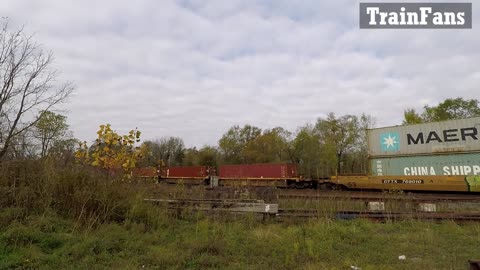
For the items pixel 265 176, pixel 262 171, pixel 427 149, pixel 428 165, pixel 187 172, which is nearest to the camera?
pixel 428 165

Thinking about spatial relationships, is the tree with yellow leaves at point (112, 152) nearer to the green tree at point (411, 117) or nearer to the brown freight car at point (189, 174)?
the brown freight car at point (189, 174)

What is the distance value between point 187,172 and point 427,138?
29073mm

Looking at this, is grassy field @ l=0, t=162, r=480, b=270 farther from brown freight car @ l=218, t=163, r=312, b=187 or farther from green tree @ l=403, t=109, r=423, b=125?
green tree @ l=403, t=109, r=423, b=125

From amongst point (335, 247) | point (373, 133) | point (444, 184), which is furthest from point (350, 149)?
point (335, 247)

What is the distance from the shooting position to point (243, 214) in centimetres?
974

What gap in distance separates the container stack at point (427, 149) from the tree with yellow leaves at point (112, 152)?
20.1 m

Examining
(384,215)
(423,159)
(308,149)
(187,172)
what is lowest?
(384,215)

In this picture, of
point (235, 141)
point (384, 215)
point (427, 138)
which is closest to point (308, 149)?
point (235, 141)

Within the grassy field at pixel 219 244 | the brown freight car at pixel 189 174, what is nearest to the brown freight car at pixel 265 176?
the brown freight car at pixel 189 174

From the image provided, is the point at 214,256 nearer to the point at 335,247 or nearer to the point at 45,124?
the point at 335,247

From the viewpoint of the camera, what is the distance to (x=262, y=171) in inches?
1485

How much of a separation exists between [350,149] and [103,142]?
61051mm

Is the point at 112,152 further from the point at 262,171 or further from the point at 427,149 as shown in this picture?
the point at 262,171

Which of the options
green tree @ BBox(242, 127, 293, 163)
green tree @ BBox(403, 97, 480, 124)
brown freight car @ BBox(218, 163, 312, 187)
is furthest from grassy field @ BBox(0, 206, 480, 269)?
green tree @ BBox(242, 127, 293, 163)
